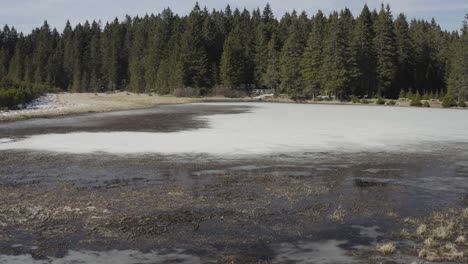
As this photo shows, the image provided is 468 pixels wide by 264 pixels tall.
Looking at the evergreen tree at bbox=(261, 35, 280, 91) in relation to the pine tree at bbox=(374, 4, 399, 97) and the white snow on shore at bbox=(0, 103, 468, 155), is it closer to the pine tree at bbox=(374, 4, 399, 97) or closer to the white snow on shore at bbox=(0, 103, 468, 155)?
the pine tree at bbox=(374, 4, 399, 97)

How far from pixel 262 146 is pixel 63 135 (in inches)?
421

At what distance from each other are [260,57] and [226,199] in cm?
9084

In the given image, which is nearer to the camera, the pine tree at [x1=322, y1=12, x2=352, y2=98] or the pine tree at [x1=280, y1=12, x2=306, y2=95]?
the pine tree at [x1=322, y1=12, x2=352, y2=98]

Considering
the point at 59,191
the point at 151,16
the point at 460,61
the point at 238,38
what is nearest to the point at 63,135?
the point at 59,191

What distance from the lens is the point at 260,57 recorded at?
3962 inches

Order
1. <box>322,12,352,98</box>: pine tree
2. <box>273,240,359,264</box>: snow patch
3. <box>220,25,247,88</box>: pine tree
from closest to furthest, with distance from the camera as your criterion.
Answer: <box>273,240,359,264</box>: snow patch < <box>322,12,352,98</box>: pine tree < <box>220,25,247,88</box>: pine tree

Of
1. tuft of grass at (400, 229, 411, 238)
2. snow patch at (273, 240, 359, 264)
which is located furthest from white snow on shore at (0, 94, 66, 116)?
tuft of grass at (400, 229, 411, 238)

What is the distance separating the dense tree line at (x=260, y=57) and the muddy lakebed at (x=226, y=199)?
52.1m

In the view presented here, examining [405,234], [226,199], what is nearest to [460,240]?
[405,234]

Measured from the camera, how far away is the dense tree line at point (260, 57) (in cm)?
7856

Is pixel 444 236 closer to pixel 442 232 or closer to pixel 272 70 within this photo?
pixel 442 232

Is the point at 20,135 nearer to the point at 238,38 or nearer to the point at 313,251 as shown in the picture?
the point at 313,251

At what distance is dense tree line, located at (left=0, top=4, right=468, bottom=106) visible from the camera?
78.6 m

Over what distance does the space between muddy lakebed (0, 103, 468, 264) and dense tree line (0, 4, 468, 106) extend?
171ft
